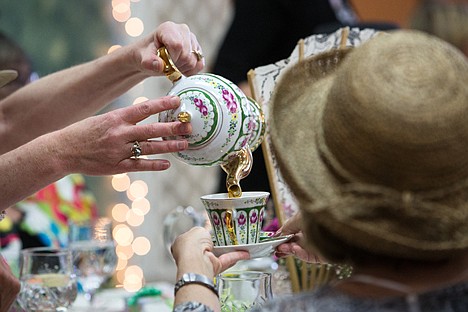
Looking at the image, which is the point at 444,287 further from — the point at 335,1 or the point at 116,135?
the point at 335,1

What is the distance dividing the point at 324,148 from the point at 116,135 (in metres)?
0.53

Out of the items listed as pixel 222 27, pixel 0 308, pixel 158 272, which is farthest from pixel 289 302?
pixel 222 27

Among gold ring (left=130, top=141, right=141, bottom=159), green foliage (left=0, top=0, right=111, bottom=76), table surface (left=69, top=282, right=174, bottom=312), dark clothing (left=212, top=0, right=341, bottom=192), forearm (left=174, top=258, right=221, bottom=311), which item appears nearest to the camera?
forearm (left=174, top=258, right=221, bottom=311)

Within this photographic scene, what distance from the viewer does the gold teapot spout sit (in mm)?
1489

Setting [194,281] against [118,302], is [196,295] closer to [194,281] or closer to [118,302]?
[194,281]

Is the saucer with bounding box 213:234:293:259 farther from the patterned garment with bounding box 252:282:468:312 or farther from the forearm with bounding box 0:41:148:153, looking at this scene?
the forearm with bounding box 0:41:148:153

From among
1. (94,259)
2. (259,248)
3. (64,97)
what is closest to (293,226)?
(259,248)

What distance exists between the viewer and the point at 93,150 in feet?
4.89

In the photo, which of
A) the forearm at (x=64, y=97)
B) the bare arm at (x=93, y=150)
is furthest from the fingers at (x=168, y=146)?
the forearm at (x=64, y=97)

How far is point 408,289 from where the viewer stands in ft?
3.26

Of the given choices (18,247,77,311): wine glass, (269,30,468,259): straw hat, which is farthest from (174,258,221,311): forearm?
(18,247,77,311): wine glass

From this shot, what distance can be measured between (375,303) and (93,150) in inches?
26.6

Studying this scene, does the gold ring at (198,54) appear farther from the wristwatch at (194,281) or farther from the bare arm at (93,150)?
the wristwatch at (194,281)

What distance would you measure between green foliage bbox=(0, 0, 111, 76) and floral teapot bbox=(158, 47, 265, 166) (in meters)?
2.74
